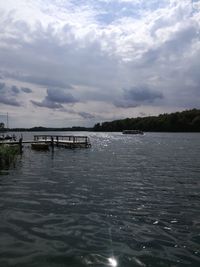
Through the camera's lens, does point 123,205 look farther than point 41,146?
No

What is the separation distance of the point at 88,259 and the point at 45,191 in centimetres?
1132

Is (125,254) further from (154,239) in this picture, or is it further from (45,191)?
(45,191)

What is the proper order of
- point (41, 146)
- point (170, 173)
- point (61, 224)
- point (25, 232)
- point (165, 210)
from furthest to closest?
point (41, 146), point (170, 173), point (165, 210), point (61, 224), point (25, 232)

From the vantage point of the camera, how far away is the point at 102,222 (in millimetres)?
14672

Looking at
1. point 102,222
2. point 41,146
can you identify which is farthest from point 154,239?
point 41,146

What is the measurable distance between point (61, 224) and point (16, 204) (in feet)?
14.4

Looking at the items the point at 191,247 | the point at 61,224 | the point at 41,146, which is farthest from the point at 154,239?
the point at 41,146

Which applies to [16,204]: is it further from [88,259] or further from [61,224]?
[88,259]

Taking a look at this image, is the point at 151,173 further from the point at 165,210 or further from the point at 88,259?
the point at 88,259

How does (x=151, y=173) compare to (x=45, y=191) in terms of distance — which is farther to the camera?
(x=151, y=173)

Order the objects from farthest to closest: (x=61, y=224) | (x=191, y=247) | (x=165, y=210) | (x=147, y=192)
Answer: (x=147, y=192) → (x=165, y=210) → (x=61, y=224) → (x=191, y=247)

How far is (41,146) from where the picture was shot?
66375 mm

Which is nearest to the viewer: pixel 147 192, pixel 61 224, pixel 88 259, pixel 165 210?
pixel 88 259

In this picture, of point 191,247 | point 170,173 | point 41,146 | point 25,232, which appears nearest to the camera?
point 191,247
